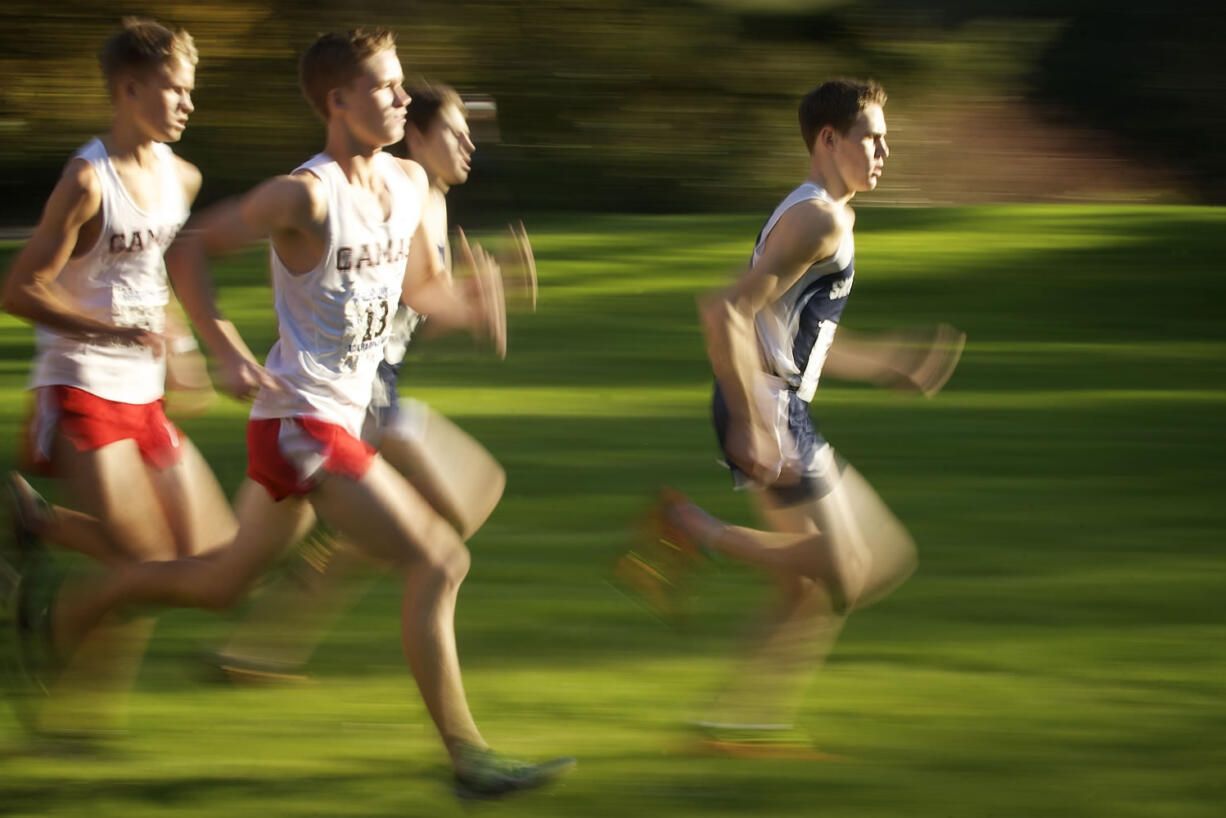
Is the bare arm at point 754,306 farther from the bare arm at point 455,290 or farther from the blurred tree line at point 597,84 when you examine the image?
the blurred tree line at point 597,84

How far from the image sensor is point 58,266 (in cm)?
468

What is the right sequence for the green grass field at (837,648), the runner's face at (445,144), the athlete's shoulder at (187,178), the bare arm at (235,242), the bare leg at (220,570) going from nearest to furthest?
1. the bare arm at (235,242)
2. the bare leg at (220,570)
3. the green grass field at (837,648)
4. the athlete's shoulder at (187,178)
5. the runner's face at (445,144)

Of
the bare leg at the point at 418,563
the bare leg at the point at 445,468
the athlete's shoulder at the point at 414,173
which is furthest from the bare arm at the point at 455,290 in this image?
the bare leg at the point at 418,563

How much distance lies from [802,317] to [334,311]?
117 centimetres

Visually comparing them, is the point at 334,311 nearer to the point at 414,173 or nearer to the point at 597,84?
the point at 414,173

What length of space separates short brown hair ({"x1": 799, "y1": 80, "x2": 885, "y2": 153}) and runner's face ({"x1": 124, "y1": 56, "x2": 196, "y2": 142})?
1.53 meters

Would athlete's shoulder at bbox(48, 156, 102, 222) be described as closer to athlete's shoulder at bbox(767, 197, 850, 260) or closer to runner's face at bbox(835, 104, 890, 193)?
athlete's shoulder at bbox(767, 197, 850, 260)

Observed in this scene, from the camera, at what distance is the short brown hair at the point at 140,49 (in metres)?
4.80

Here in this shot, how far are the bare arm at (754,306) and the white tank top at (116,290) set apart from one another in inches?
54.5

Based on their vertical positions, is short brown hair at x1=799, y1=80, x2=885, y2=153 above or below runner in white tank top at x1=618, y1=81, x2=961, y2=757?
above

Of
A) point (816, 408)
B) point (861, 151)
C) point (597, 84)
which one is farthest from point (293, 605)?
point (597, 84)

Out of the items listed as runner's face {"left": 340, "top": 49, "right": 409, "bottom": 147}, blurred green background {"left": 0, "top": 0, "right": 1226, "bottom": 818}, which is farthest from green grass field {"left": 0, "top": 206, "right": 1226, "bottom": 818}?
runner's face {"left": 340, "top": 49, "right": 409, "bottom": 147}

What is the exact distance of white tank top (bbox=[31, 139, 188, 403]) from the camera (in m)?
4.79

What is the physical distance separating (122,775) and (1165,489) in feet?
17.8
